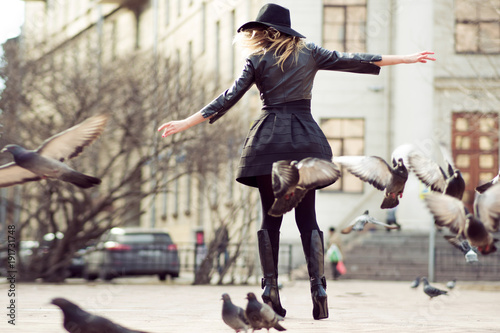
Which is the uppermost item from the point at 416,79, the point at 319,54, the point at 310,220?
the point at 416,79

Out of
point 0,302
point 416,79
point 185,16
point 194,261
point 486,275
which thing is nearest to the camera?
point 0,302

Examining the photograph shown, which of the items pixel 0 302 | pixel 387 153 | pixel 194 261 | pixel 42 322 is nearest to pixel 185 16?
pixel 387 153

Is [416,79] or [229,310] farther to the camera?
[416,79]

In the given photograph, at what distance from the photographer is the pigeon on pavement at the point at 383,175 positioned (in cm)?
618

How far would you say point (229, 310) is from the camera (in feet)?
19.8

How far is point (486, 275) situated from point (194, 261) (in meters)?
7.07

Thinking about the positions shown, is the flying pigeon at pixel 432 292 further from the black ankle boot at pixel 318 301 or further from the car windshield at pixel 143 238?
the car windshield at pixel 143 238

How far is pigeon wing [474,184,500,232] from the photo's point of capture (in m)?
5.62

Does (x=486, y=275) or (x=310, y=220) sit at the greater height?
(x=310, y=220)

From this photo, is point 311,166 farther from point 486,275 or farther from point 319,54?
point 486,275

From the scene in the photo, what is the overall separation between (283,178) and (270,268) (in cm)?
101

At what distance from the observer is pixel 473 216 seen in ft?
18.4

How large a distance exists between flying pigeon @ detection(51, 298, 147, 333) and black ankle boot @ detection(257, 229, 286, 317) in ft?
4.89

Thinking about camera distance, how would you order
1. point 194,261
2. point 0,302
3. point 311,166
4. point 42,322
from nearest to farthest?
point 311,166, point 42,322, point 0,302, point 194,261
